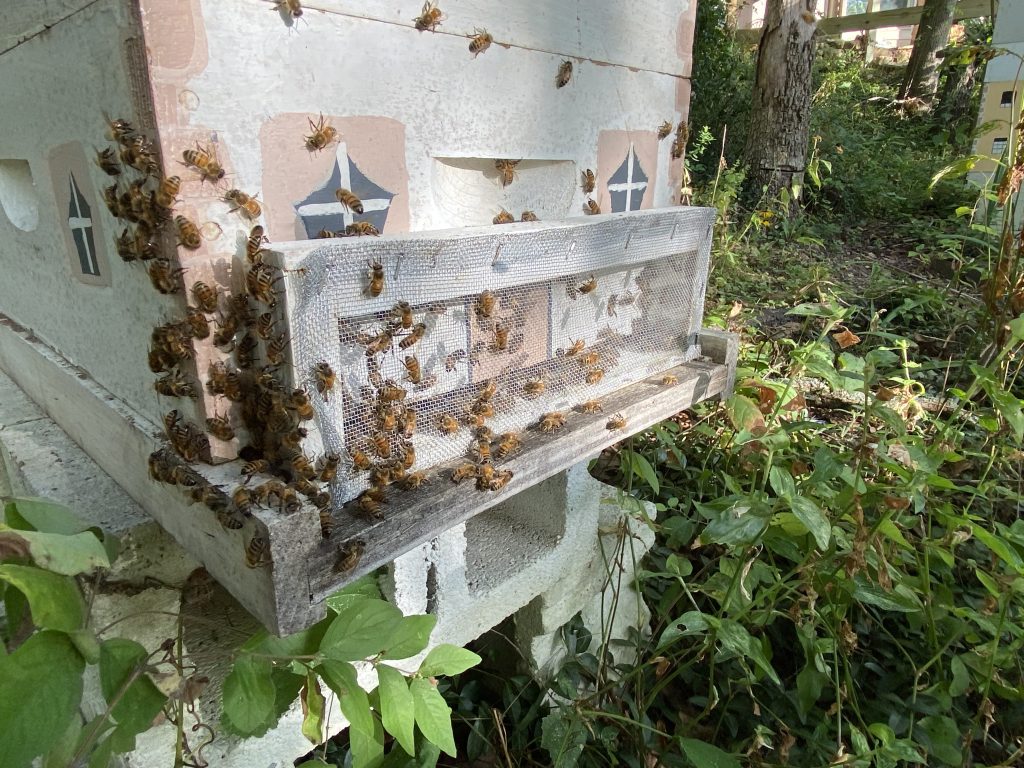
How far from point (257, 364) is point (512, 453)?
0.50 m

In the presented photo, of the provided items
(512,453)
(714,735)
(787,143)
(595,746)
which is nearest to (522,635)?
(595,746)

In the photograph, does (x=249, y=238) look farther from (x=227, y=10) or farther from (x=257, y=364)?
(x=227, y=10)

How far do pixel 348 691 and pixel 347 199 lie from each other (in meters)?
0.76

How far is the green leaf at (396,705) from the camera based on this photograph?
101 centimetres

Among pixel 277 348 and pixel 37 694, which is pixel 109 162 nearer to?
pixel 277 348

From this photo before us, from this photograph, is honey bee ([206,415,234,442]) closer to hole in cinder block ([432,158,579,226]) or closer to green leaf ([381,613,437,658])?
green leaf ([381,613,437,658])

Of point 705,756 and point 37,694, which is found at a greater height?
point 37,694

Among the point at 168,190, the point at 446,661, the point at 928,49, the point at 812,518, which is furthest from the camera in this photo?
the point at 928,49

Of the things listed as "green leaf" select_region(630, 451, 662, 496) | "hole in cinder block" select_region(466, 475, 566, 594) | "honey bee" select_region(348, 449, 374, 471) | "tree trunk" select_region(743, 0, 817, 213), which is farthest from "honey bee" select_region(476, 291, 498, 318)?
"tree trunk" select_region(743, 0, 817, 213)

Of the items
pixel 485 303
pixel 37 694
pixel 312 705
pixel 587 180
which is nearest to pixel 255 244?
pixel 485 303

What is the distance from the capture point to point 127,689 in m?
0.88

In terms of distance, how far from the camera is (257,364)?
996 mm

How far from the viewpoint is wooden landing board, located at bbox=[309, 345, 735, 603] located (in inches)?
39.2

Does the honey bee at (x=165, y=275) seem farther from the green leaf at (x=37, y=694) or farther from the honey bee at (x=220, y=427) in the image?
the green leaf at (x=37, y=694)
